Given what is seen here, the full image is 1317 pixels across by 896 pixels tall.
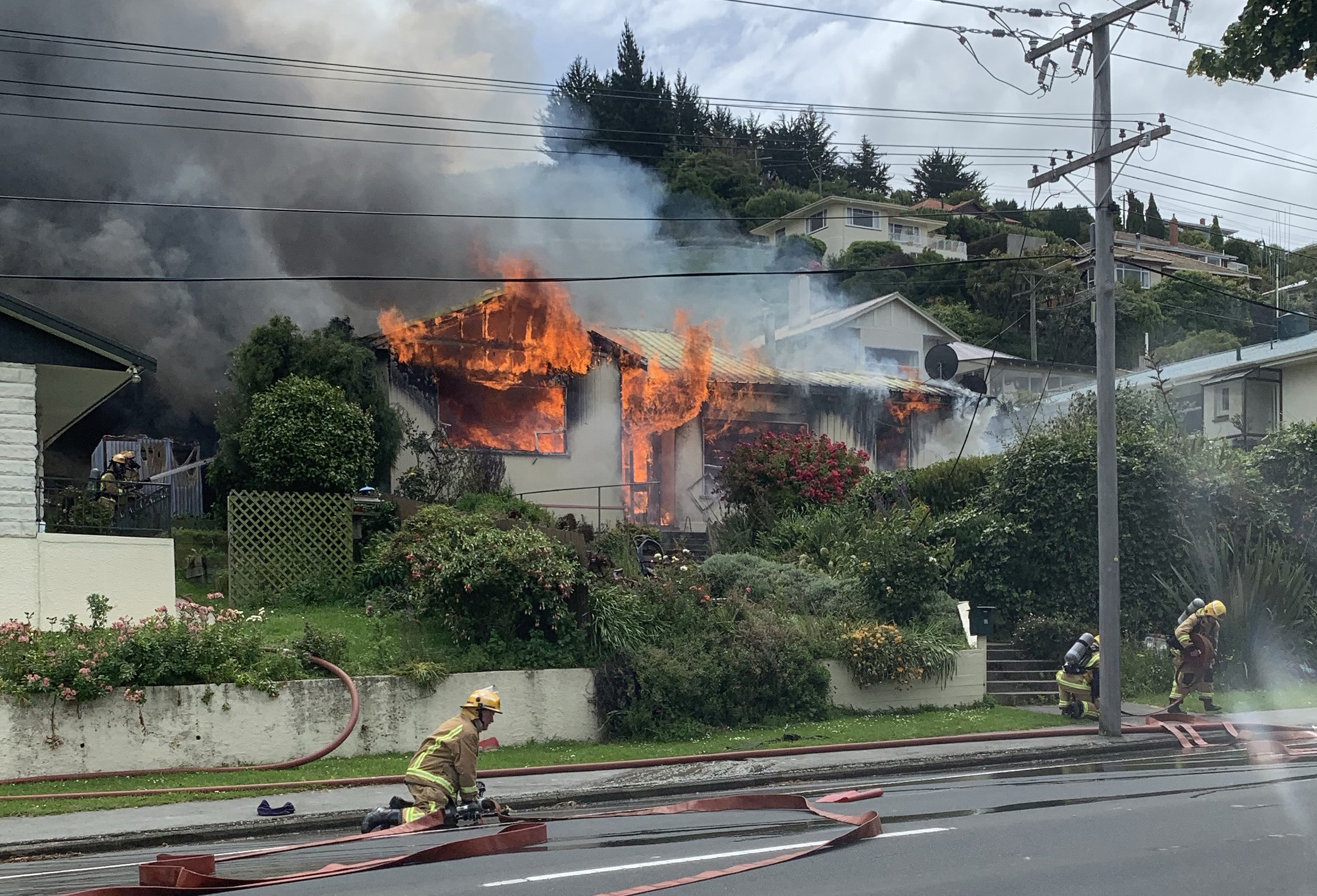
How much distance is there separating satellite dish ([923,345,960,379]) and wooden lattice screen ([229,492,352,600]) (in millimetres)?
21159

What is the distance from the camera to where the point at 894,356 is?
45.5 meters

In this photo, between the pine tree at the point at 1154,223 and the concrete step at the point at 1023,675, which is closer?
the concrete step at the point at 1023,675

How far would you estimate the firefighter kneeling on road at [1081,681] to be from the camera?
18719mm

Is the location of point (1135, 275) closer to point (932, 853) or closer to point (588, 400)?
point (588, 400)

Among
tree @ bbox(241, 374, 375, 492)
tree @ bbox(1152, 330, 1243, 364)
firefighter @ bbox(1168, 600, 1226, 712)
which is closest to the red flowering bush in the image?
tree @ bbox(241, 374, 375, 492)

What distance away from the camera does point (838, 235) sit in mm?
64625

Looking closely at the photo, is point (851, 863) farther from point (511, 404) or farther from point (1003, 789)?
point (511, 404)

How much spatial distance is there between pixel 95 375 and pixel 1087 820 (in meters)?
14.6

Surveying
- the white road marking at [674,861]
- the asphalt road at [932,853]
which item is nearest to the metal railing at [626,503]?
the asphalt road at [932,853]

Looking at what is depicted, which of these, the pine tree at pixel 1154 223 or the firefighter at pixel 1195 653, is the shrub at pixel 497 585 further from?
the pine tree at pixel 1154 223

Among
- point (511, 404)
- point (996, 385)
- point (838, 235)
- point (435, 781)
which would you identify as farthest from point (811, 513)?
point (838, 235)

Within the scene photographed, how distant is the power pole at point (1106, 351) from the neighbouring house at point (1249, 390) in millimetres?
16351

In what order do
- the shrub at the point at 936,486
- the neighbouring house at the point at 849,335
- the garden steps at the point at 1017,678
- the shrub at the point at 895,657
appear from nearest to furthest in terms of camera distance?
the shrub at the point at 895,657
the garden steps at the point at 1017,678
the shrub at the point at 936,486
the neighbouring house at the point at 849,335

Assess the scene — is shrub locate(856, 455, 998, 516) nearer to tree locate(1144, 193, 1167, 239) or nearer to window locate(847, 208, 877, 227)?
window locate(847, 208, 877, 227)
